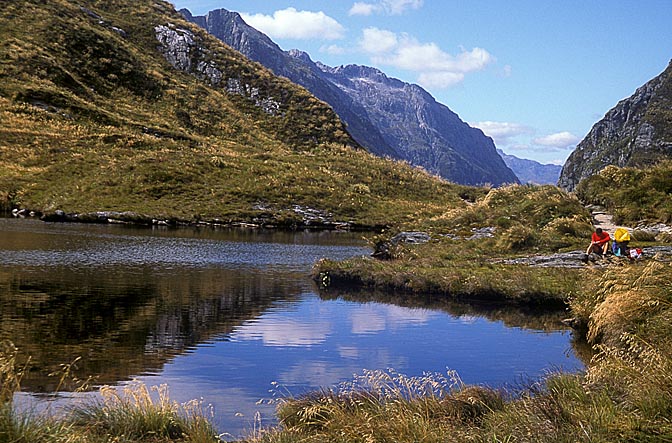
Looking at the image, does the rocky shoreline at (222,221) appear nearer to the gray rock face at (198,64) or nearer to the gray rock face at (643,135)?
the gray rock face at (198,64)

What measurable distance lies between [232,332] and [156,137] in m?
77.7

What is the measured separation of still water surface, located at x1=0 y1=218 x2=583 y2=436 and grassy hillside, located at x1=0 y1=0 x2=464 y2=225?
36831mm

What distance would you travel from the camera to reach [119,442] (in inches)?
373

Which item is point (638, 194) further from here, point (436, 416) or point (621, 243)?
point (436, 416)

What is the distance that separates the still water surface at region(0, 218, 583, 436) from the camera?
15656 millimetres

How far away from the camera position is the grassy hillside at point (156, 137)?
242 feet

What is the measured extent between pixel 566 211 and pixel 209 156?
Result: 53.6 metres

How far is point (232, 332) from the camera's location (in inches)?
837

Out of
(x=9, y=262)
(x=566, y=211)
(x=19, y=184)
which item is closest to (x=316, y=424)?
(x=9, y=262)

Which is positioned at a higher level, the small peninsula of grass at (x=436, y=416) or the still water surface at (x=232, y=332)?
the small peninsula of grass at (x=436, y=416)

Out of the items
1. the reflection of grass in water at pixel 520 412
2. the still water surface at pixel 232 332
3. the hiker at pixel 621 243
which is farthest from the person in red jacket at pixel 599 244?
the reflection of grass in water at pixel 520 412

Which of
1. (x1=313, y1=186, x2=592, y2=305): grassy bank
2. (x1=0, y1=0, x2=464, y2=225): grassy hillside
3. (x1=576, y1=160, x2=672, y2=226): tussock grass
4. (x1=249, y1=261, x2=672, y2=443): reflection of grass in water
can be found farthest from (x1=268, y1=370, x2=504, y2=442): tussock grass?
(x1=0, y1=0, x2=464, y2=225): grassy hillside

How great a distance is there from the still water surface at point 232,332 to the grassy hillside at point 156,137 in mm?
36831

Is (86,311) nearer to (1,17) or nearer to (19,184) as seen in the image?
(19,184)
